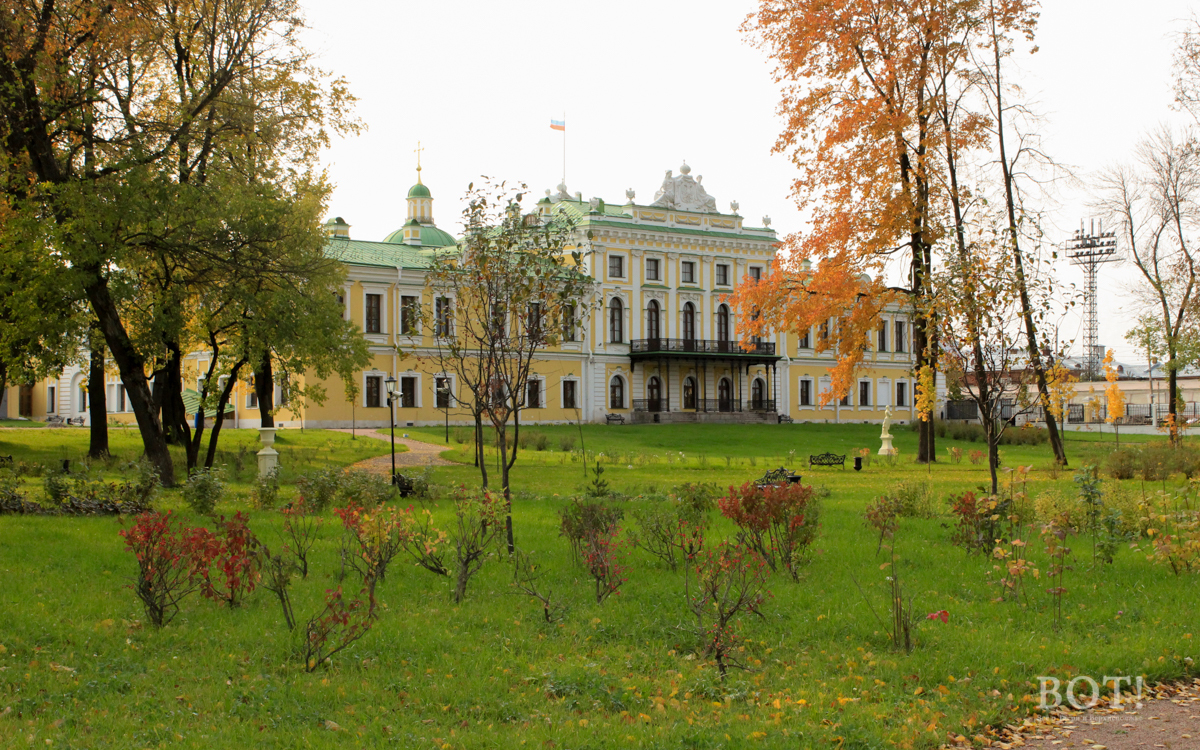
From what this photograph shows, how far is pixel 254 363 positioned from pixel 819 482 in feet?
37.6

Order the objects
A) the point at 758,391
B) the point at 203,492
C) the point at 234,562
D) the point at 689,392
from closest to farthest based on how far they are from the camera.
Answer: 1. the point at 234,562
2. the point at 203,492
3. the point at 689,392
4. the point at 758,391

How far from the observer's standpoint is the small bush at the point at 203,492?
11414mm

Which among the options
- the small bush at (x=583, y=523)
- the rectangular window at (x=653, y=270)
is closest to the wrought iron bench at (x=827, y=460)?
the small bush at (x=583, y=523)

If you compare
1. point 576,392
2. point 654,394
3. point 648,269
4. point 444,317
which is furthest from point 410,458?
point 648,269

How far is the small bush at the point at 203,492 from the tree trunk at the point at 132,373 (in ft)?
10.1

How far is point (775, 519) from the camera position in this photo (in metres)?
8.53

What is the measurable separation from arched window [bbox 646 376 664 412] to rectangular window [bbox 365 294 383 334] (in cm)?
1363

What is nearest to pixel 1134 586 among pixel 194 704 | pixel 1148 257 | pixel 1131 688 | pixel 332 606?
pixel 1131 688

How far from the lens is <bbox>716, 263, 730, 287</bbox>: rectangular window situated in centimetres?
4644

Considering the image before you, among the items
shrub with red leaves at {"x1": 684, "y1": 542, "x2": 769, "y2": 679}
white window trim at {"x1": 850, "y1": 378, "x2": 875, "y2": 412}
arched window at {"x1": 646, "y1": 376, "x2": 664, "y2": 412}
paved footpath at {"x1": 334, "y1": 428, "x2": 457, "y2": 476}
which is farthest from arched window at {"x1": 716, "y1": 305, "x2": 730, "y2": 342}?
shrub with red leaves at {"x1": 684, "y1": 542, "x2": 769, "y2": 679}

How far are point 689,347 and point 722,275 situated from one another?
4.23 m

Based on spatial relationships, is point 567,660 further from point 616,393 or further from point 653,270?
point 653,270

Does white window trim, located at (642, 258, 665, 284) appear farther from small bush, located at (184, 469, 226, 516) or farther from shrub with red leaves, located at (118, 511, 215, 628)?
shrub with red leaves, located at (118, 511, 215, 628)

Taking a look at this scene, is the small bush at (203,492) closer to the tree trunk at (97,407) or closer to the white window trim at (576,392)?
the tree trunk at (97,407)
